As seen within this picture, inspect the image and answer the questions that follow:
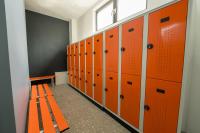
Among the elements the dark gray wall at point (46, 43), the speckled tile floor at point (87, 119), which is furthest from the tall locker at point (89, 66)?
the dark gray wall at point (46, 43)

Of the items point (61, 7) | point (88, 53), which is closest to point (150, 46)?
point (88, 53)

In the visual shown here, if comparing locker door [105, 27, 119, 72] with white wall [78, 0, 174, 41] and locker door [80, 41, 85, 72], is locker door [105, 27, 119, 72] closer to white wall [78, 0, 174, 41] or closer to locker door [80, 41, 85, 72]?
locker door [80, 41, 85, 72]

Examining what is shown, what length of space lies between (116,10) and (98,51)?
1.42 m

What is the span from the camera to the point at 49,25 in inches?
198

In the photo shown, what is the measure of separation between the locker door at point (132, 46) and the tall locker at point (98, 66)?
756 millimetres

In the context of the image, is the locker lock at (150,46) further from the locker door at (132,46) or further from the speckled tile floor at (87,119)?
the speckled tile floor at (87,119)

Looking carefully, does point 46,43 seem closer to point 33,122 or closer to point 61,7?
point 61,7

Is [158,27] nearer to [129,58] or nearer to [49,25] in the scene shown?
[129,58]

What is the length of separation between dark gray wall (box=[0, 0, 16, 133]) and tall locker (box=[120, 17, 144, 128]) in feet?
5.07

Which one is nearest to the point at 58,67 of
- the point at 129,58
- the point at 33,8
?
the point at 33,8

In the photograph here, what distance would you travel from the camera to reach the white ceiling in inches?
147

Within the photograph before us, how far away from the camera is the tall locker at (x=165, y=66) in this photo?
46.3 inches

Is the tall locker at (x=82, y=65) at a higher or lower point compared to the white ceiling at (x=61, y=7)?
lower

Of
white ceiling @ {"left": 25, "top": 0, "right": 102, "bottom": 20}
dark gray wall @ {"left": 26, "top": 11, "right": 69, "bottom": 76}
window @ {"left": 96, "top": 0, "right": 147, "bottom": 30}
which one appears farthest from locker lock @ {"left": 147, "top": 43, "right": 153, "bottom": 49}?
dark gray wall @ {"left": 26, "top": 11, "right": 69, "bottom": 76}
